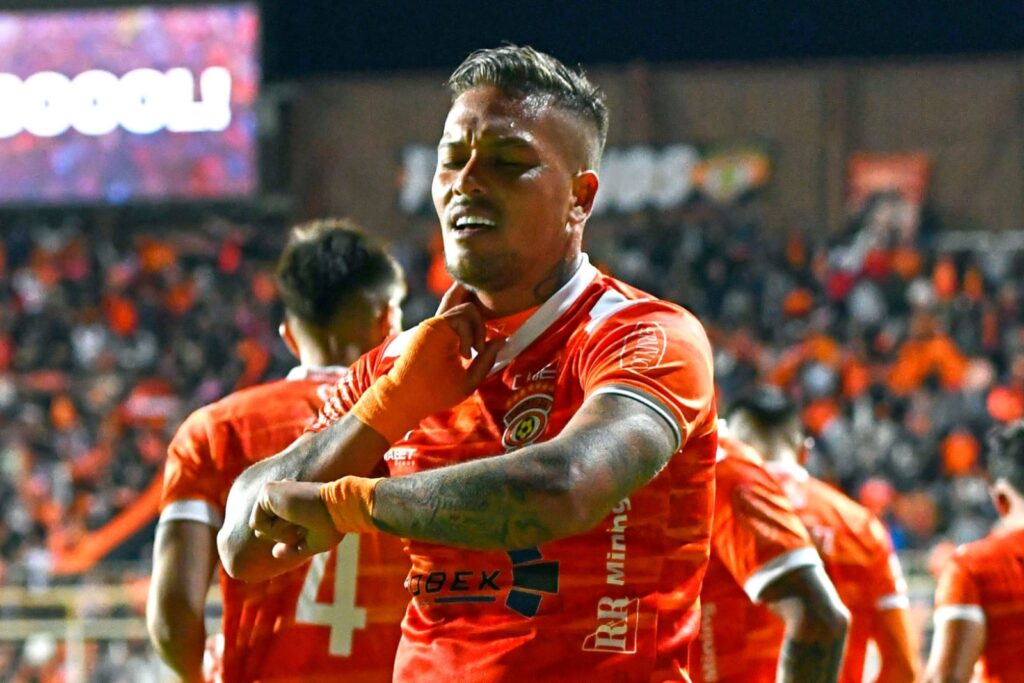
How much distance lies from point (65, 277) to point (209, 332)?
2.67 m

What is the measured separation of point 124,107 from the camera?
2145 centimetres

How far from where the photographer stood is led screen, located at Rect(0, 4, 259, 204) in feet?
69.0

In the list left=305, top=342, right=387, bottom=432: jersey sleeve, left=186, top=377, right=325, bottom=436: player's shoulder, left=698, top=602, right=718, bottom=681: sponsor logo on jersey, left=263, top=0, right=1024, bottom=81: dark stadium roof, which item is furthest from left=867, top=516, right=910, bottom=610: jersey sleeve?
left=263, top=0, right=1024, bottom=81: dark stadium roof

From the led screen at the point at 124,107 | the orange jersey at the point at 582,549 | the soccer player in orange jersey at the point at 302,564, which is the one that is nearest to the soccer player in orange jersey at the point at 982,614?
the soccer player in orange jersey at the point at 302,564

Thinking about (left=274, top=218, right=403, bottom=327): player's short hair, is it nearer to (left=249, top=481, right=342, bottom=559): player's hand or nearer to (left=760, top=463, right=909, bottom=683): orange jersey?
(left=760, top=463, right=909, bottom=683): orange jersey

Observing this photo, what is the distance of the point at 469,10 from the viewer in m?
28.4

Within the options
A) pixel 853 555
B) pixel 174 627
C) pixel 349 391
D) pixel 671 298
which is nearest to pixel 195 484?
pixel 174 627

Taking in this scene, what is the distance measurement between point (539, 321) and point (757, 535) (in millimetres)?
1448

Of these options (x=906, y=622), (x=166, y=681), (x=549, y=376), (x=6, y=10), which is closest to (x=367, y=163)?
(x=6, y=10)

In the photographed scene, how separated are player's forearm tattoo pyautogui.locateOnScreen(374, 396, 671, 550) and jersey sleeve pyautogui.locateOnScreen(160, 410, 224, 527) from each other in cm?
165

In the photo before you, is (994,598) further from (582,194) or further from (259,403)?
(582,194)

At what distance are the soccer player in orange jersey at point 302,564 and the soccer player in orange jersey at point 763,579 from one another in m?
0.77

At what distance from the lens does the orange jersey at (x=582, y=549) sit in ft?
8.11

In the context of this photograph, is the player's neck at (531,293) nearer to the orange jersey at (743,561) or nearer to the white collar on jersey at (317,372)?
the orange jersey at (743,561)
